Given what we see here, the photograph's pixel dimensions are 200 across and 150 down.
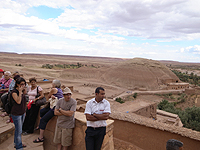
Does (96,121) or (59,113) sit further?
(59,113)

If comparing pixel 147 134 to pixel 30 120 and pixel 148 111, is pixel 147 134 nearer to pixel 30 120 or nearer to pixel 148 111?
pixel 30 120

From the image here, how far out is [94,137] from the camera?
347 centimetres

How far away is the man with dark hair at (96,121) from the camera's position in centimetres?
341

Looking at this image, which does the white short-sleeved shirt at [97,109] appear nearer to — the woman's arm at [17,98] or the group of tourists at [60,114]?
the group of tourists at [60,114]

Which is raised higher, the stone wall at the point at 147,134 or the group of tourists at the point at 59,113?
the group of tourists at the point at 59,113

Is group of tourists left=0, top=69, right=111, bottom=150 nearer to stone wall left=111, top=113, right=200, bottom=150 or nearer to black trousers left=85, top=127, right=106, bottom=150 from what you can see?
black trousers left=85, top=127, right=106, bottom=150

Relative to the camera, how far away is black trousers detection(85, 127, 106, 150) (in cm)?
341

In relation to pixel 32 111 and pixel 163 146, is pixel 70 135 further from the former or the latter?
pixel 163 146

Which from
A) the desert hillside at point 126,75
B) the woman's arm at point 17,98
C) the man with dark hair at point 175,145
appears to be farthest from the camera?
the desert hillside at point 126,75

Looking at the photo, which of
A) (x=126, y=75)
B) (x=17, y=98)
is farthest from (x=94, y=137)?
(x=126, y=75)

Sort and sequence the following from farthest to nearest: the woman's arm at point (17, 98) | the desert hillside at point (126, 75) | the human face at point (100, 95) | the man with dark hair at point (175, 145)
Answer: the desert hillside at point (126, 75) < the woman's arm at point (17, 98) < the human face at point (100, 95) < the man with dark hair at point (175, 145)

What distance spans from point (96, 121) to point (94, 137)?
35 cm

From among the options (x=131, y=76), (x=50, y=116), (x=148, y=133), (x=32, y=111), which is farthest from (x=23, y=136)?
(x=131, y=76)

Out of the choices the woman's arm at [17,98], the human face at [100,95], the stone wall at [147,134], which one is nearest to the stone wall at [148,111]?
the stone wall at [147,134]
